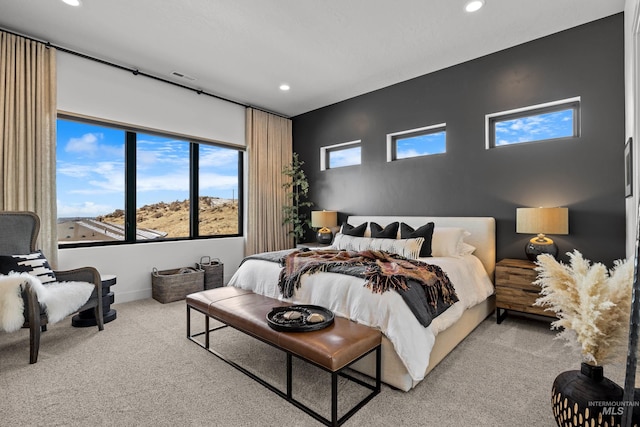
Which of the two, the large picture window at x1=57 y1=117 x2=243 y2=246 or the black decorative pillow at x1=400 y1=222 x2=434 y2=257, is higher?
the large picture window at x1=57 y1=117 x2=243 y2=246

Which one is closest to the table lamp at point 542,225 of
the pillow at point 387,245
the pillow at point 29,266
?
the pillow at point 387,245

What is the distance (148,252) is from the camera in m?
4.25

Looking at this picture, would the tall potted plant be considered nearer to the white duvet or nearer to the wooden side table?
the white duvet

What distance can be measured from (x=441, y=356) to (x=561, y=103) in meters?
2.90

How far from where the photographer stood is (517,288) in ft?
10.1

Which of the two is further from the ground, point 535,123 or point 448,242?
point 535,123

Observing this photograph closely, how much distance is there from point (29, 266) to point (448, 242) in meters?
4.01

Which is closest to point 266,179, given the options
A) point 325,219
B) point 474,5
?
point 325,219

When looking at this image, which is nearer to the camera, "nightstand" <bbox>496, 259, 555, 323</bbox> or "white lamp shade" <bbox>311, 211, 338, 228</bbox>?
"nightstand" <bbox>496, 259, 555, 323</bbox>

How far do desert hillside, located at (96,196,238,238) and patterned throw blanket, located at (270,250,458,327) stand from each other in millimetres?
2462

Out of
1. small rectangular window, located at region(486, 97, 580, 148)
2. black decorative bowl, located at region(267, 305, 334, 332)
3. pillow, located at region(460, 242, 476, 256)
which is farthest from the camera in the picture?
pillow, located at region(460, 242, 476, 256)

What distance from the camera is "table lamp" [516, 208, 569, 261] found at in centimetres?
294

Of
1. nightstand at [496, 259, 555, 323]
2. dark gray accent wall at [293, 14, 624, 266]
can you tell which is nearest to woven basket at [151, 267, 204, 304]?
dark gray accent wall at [293, 14, 624, 266]

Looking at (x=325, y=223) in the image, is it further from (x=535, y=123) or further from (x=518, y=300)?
(x=535, y=123)
